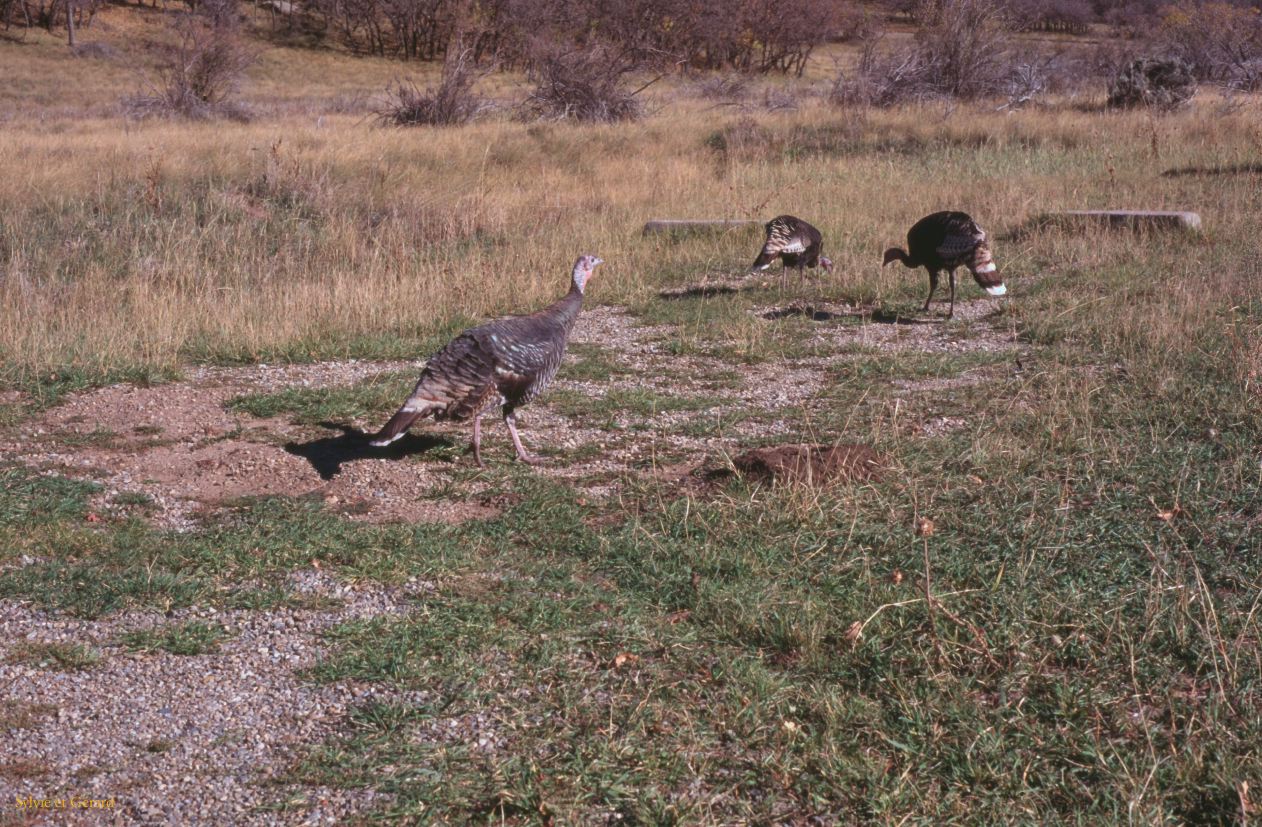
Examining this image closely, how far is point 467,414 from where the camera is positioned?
20.6 ft

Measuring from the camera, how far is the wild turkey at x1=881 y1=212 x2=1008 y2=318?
31.8ft

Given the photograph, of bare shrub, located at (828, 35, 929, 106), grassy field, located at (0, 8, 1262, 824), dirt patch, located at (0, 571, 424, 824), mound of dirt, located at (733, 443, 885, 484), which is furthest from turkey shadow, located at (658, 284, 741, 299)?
bare shrub, located at (828, 35, 929, 106)

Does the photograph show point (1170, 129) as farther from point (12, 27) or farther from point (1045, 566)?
point (12, 27)

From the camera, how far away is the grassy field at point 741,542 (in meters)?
3.59

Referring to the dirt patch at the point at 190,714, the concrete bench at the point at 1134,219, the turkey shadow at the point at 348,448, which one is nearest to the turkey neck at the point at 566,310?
the turkey shadow at the point at 348,448

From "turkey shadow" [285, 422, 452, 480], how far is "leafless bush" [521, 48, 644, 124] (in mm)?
19414

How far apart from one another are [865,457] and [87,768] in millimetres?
3885

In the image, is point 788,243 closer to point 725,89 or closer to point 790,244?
point 790,244

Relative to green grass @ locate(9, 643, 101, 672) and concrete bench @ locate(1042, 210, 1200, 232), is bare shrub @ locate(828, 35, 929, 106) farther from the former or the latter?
green grass @ locate(9, 643, 101, 672)

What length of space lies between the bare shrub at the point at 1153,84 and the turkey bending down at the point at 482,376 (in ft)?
67.5

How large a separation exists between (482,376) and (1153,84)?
2202 cm

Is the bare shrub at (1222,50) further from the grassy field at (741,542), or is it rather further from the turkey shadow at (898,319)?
the turkey shadow at (898,319)

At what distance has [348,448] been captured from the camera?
22.3ft

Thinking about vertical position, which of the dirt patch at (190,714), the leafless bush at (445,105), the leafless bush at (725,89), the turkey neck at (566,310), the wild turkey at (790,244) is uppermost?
the leafless bush at (725,89)
